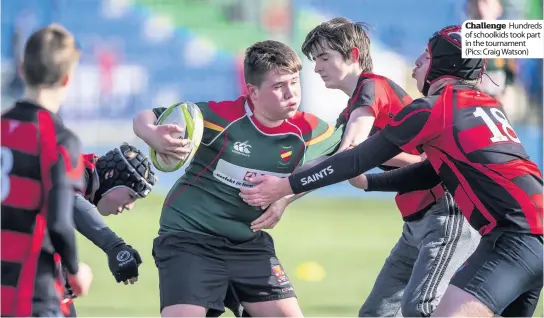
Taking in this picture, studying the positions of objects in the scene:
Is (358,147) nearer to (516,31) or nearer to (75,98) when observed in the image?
(516,31)

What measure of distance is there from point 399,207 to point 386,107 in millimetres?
637

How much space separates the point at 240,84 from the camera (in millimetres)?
18422

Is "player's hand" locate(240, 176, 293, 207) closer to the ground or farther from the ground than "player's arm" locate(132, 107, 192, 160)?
closer to the ground

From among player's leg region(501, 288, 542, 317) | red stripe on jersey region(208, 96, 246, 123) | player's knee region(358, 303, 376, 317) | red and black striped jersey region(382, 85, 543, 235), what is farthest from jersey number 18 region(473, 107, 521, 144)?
player's knee region(358, 303, 376, 317)

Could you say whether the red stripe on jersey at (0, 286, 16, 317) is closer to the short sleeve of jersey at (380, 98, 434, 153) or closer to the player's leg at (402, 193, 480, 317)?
the short sleeve of jersey at (380, 98, 434, 153)

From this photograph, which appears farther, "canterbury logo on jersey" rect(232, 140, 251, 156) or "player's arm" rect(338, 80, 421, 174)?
"player's arm" rect(338, 80, 421, 174)

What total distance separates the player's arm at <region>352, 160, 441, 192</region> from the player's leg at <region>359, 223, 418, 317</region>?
0.59 m

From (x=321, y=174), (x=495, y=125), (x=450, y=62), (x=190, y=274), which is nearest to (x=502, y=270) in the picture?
(x=495, y=125)

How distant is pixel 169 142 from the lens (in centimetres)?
515

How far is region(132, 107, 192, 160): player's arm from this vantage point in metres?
5.16

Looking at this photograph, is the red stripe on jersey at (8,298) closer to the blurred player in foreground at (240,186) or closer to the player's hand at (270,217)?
the blurred player in foreground at (240,186)

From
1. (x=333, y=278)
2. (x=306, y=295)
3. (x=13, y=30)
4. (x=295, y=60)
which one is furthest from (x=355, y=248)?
(x=13, y=30)
